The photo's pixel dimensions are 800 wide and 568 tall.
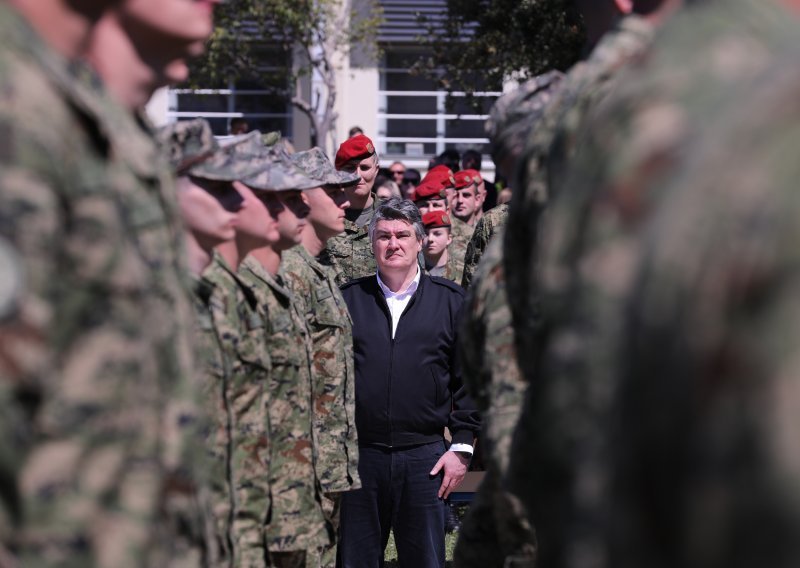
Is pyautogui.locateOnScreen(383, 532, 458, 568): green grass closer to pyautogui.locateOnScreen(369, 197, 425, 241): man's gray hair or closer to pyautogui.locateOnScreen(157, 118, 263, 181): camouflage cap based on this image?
pyautogui.locateOnScreen(369, 197, 425, 241): man's gray hair

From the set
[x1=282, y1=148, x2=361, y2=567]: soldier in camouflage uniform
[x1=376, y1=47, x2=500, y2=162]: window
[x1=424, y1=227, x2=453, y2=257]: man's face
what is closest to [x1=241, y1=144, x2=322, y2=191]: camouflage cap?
[x1=282, y1=148, x2=361, y2=567]: soldier in camouflage uniform

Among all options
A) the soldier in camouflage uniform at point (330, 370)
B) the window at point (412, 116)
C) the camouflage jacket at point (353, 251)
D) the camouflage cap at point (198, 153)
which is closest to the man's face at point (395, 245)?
the soldier in camouflage uniform at point (330, 370)

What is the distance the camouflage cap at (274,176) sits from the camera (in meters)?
5.50

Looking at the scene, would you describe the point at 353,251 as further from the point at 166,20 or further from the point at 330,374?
the point at 166,20

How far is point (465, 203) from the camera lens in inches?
517

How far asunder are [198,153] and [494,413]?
1432mm

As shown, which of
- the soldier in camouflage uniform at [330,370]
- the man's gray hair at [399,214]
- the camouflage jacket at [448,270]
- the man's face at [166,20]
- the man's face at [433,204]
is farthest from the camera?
the man's face at [433,204]

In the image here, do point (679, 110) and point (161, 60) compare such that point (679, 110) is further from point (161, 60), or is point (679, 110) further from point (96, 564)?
point (161, 60)

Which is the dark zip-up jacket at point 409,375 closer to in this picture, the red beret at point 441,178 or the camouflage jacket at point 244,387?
the camouflage jacket at point 244,387

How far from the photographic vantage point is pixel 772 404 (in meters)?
1.08

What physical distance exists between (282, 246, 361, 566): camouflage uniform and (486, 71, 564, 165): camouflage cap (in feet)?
8.64

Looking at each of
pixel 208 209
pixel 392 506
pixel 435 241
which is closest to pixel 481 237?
pixel 435 241

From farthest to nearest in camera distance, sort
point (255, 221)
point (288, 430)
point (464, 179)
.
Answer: point (464, 179) < point (288, 430) < point (255, 221)

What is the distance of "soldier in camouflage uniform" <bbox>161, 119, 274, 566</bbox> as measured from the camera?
4.55 m
